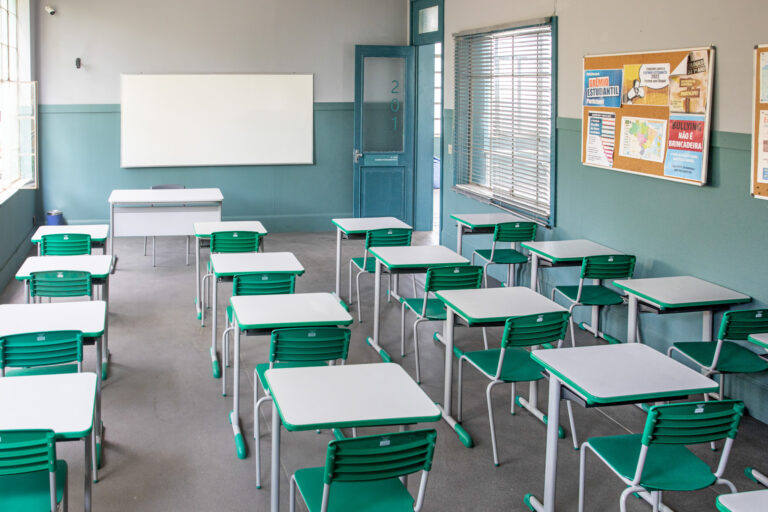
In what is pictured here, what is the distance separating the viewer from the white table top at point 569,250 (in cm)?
587

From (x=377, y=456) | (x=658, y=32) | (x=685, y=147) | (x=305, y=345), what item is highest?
(x=658, y=32)

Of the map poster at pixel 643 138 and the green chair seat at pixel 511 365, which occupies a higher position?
the map poster at pixel 643 138

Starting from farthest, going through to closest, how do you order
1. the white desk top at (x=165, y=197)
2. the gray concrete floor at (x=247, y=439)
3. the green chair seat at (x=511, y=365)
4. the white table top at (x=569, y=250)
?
the white desk top at (x=165, y=197) → the white table top at (x=569, y=250) → the green chair seat at (x=511, y=365) → the gray concrete floor at (x=247, y=439)

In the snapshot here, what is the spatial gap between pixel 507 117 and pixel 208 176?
14.4 ft

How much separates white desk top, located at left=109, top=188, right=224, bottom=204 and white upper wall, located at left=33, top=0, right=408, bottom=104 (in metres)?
2.28

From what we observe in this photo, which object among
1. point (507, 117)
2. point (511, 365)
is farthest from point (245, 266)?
point (507, 117)

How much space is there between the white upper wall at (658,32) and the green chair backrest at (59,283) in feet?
13.7

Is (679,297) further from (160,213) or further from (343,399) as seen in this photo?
(160,213)

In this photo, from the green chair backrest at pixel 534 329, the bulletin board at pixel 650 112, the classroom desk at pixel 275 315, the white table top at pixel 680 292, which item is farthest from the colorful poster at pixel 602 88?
the classroom desk at pixel 275 315

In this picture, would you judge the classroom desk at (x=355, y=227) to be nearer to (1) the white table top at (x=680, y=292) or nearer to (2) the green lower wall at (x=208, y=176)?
(1) the white table top at (x=680, y=292)

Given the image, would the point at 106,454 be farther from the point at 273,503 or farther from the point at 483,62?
the point at 483,62

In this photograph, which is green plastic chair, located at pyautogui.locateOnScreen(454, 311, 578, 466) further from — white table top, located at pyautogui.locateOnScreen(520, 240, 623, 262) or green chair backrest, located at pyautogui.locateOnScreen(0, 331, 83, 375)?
green chair backrest, located at pyautogui.locateOnScreen(0, 331, 83, 375)

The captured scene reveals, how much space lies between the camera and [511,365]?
Result: 4.36 meters

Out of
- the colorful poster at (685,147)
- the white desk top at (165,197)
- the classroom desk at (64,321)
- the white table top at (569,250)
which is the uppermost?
the colorful poster at (685,147)
